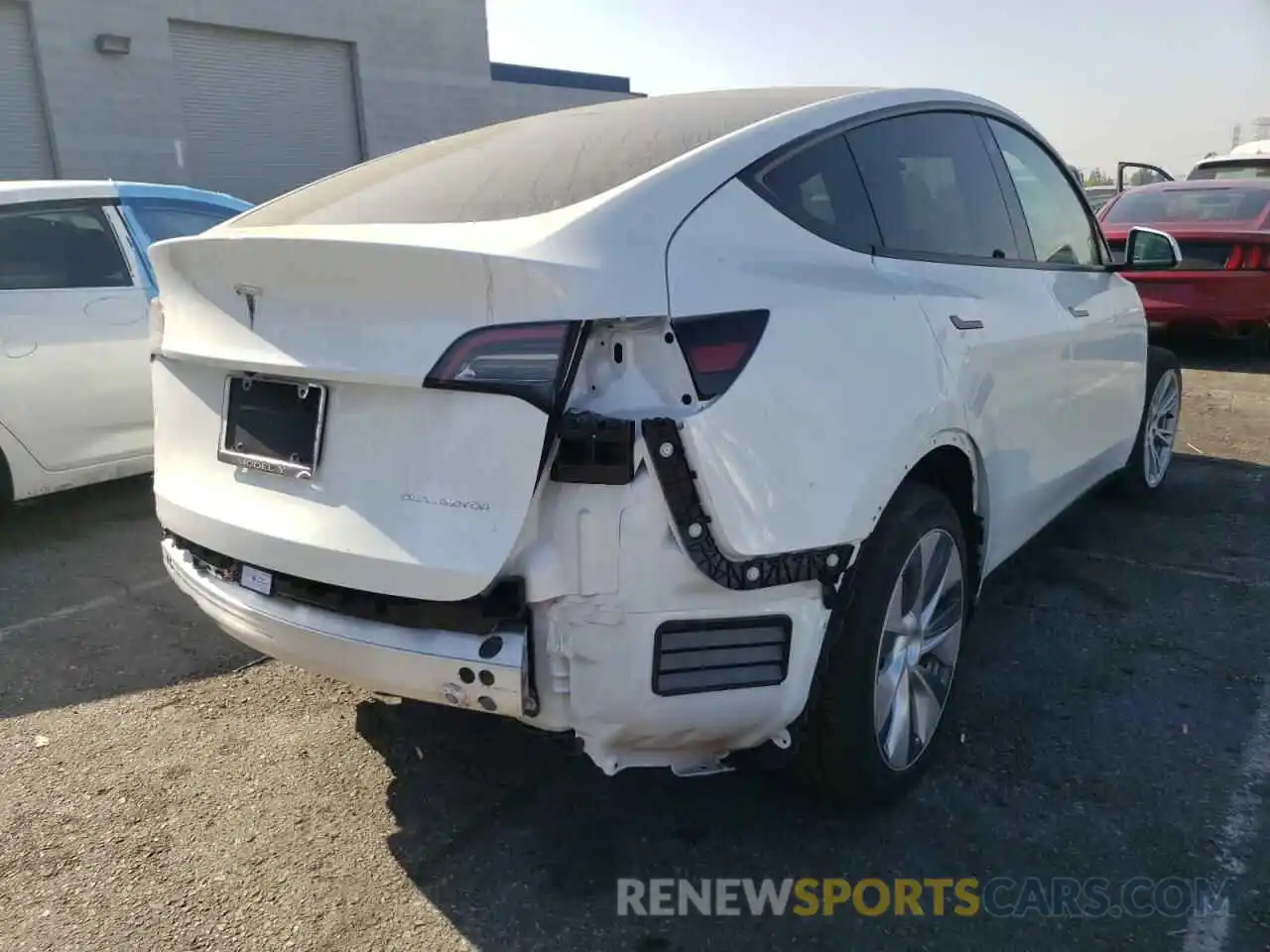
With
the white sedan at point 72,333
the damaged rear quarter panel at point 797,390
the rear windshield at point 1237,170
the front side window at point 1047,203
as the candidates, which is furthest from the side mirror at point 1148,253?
the rear windshield at point 1237,170

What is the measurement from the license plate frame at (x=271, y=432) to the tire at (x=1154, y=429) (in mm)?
3743

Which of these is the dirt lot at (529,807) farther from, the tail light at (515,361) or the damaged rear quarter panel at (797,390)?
the tail light at (515,361)

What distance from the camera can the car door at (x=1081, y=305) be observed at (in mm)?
3594

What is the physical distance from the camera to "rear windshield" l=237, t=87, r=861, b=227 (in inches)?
93.0

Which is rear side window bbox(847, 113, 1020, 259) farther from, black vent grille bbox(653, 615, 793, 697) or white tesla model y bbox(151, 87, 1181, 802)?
black vent grille bbox(653, 615, 793, 697)

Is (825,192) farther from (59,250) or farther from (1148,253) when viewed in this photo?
(59,250)

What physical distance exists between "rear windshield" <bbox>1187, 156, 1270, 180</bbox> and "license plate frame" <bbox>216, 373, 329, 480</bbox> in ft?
42.5

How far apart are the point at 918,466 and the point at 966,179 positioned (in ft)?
3.70

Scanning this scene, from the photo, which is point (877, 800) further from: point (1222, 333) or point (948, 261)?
point (1222, 333)

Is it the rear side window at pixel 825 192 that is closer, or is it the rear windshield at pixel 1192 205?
the rear side window at pixel 825 192

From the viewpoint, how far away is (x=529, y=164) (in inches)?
103

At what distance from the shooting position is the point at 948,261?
Result: 2916 mm

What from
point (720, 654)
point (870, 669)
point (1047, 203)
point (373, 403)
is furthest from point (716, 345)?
point (1047, 203)

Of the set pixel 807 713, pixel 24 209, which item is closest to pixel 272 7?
pixel 24 209
